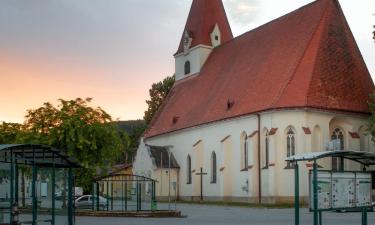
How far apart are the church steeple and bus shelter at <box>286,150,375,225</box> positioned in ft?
144

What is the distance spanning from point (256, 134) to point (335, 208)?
28768 millimetres

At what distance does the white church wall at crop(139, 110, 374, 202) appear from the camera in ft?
136

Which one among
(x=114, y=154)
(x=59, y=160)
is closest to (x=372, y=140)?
(x=114, y=154)

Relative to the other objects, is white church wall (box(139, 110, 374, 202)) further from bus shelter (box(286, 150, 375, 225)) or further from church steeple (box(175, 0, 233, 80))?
bus shelter (box(286, 150, 375, 225))

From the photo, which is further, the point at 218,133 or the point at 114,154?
the point at 218,133

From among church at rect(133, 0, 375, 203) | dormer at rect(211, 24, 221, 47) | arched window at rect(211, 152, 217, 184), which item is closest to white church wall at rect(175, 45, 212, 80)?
church at rect(133, 0, 375, 203)

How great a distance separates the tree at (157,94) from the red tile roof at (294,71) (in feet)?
83.1

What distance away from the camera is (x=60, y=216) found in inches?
800

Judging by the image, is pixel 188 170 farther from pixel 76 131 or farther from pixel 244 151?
pixel 76 131

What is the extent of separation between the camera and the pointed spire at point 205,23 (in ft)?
198

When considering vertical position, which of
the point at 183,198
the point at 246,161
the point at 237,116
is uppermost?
the point at 237,116

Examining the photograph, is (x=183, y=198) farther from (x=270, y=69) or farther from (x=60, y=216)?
(x=60, y=216)

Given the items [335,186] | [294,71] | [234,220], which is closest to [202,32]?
[294,71]

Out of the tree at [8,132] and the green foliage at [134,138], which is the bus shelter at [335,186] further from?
the green foliage at [134,138]
